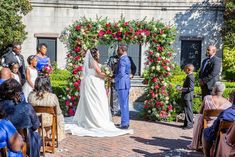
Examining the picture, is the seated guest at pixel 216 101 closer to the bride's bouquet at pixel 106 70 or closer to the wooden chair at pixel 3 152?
the bride's bouquet at pixel 106 70

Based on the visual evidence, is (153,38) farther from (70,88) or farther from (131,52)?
(131,52)

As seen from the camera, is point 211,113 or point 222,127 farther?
point 211,113

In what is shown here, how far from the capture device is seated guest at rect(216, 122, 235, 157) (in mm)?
5586

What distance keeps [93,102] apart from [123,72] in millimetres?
1104

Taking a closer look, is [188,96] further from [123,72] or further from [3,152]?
[3,152]

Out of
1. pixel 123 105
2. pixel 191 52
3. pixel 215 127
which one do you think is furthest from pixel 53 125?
pixel 191 52

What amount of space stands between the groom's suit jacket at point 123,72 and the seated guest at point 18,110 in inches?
171

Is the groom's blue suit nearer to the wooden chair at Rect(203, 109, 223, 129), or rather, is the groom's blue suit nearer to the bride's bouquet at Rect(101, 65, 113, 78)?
the bride's bouquet at Rect(101, 65, 113, 78)

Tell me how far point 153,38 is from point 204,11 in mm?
12656

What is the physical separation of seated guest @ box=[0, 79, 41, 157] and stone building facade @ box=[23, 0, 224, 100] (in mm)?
17403

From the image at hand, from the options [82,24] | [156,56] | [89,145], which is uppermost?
[82,24]

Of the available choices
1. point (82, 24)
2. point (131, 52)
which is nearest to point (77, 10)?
point (131, 52)

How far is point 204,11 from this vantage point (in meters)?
23.6

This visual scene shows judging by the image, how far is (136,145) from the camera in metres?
9.01
